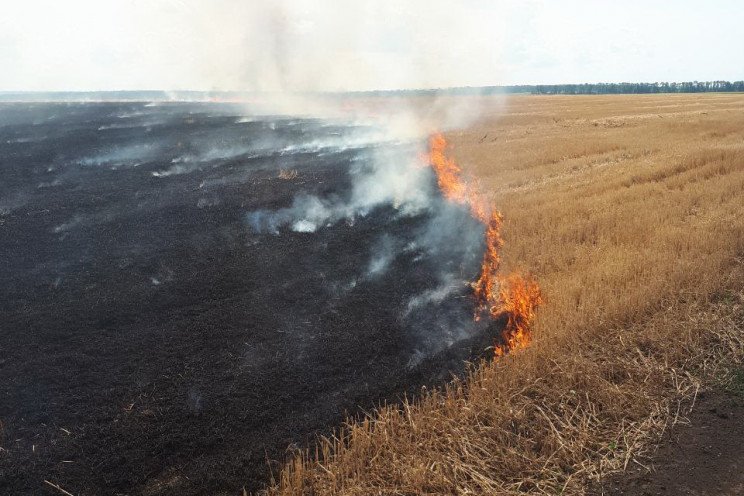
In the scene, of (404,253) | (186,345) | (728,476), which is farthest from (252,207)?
(728,476)

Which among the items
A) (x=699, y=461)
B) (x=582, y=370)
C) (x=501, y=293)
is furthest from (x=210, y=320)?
(x=699, y=461)

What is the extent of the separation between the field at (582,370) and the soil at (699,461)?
152 mm

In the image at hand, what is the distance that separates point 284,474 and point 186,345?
12.3 ft

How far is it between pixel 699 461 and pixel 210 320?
756 centimetres

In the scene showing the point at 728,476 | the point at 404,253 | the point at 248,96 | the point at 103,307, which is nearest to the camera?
the point at 728,476

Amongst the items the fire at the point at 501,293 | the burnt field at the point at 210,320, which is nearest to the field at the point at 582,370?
the fire at the point at 501,293

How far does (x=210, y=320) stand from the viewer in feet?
29.5

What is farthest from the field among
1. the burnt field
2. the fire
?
the burnt field

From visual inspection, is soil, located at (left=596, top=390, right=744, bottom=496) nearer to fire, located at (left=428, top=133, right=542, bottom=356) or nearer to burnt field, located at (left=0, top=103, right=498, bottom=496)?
fire, located at (left=428, top=133, right=542, bottom=356)

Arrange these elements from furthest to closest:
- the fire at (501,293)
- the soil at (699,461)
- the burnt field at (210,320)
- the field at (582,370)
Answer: the fire at (501,293) → the burnt field at (210,320) → the field at (582,370) → the soil at (699,461)

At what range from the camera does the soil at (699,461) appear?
469 centimetres

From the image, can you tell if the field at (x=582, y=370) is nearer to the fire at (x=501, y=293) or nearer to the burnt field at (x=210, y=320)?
the fire at (x=501, y=293)

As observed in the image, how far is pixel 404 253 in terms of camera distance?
1220cm

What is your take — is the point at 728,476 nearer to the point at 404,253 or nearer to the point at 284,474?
the point at 284,474
